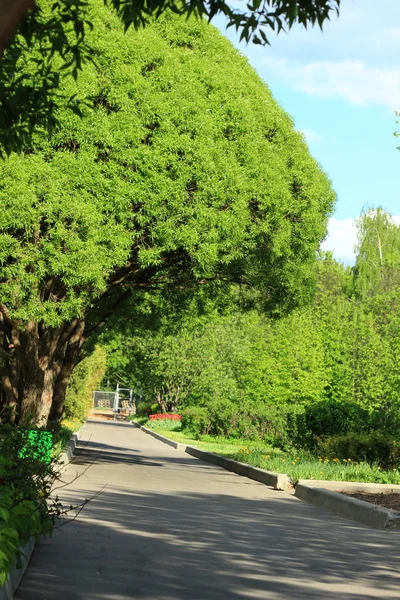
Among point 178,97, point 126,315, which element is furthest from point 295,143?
point 126,315

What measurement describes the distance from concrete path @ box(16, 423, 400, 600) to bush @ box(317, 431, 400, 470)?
19.8ft

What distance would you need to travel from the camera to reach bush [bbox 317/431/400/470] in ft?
74.8

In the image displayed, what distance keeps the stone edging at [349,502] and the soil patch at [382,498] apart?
41 centimetres

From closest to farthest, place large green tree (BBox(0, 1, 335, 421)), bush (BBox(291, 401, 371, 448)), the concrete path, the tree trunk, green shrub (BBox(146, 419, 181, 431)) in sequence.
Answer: the concrete path, large green tree (BBox(0, 1, 335, 421)), the tree trunk, bush (BBox(291, 401, 371, 448)), green shrub (BBox(146, 419, 181, 431))

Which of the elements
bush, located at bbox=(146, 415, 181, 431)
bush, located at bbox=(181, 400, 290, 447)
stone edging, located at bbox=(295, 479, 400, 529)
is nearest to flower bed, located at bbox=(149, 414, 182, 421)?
bush, located at bbox=(146, 415, 181, 431)

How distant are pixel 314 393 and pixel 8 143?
42.8 metres

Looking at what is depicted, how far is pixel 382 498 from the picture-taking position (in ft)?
54.6

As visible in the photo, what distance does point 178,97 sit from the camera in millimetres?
22688

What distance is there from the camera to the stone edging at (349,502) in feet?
44.5

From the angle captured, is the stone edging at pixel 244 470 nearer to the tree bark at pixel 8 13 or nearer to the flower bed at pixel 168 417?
the tree bark at pixel 8 13

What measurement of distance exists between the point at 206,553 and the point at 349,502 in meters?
5.85

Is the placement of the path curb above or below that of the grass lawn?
below

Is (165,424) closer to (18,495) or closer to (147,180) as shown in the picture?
(147,180)

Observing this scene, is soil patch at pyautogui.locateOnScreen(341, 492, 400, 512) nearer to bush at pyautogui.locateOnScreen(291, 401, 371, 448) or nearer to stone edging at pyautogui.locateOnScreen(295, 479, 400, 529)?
stone edging at pyautogui.locateOnScreen(295, 479, 400, 529)
